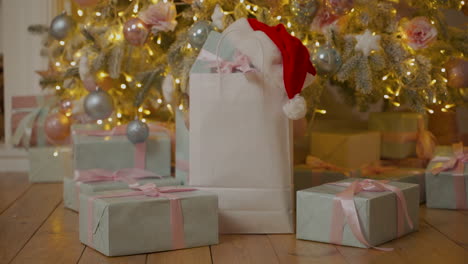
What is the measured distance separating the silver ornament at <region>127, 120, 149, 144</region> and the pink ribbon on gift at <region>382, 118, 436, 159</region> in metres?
0.97

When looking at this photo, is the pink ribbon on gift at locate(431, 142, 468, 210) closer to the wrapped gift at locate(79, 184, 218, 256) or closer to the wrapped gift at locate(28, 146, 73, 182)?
the wrapped gift at locate(79, 184, 218, 256)

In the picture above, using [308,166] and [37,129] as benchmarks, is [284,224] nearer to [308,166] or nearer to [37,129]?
[308,166]

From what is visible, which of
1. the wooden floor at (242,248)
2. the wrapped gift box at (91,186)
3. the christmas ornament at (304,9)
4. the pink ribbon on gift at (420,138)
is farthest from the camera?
the pink ribbon on gift at (420,138)

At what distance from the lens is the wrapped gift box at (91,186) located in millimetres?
2037

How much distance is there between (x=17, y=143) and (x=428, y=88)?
64.0 inches

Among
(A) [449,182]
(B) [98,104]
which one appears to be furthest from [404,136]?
(B) [98,104]

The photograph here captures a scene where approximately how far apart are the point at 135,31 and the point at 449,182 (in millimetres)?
1121

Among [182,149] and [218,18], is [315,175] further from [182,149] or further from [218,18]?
[218,18]

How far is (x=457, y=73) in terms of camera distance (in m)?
2.50

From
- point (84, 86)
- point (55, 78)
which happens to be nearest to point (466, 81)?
point (84, 86)

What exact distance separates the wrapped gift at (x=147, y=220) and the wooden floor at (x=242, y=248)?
0.03m

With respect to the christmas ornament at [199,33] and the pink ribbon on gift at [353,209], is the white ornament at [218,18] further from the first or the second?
the pink ribbon on gift at [353,209]

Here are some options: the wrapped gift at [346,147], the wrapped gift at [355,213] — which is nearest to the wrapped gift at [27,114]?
the wrapped gift at [346,147]

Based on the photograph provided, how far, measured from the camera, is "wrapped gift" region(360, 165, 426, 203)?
2.26 metres
